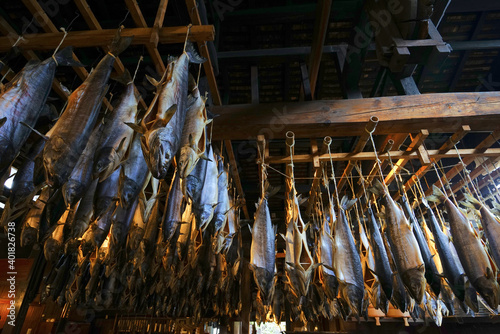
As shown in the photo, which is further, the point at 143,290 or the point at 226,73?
the point at 143,290

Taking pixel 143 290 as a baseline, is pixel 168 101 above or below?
above

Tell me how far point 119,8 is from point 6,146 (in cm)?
339

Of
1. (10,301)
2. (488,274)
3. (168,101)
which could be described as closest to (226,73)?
(168,101)

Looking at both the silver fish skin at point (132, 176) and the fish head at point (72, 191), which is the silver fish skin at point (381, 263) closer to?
the silver fish skin at point (132, 176)

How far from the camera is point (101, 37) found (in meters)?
2.60

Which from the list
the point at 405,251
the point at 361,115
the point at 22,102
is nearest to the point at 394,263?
the point at 405,251

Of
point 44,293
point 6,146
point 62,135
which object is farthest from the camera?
point 44,293

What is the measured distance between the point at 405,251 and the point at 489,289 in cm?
86

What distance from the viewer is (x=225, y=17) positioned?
12.9ft

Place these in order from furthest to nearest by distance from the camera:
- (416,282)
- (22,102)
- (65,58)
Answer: (416,282) → (65,58) → (22,102)

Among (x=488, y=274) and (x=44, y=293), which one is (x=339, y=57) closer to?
(x=488, y=274)

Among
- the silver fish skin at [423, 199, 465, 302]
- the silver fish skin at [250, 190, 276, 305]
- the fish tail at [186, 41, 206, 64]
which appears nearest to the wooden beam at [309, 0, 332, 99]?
the fish tail at [186, 41, 206, 64]

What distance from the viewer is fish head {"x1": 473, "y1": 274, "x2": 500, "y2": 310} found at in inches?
98.0

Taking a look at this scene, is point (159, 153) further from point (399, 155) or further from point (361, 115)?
point (399, 155)
